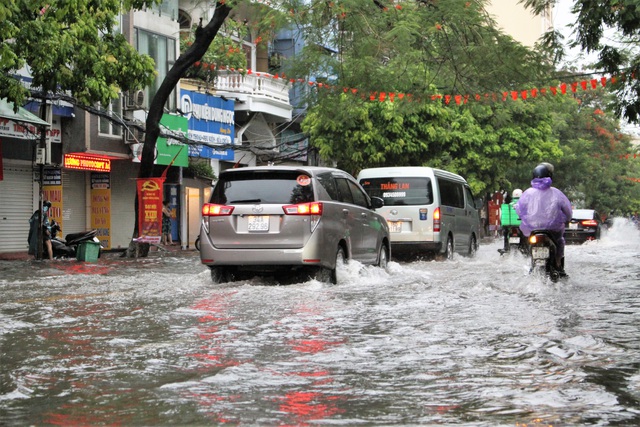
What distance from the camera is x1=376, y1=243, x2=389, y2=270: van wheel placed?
1495 cm

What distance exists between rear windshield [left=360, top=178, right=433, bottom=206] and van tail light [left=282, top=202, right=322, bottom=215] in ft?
25.2

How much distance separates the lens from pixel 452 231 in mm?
20594

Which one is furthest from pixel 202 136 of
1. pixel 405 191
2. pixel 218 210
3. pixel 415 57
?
pixel 218 210

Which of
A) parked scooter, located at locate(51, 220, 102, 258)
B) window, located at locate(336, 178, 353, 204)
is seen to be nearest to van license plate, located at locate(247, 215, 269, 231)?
window, located at locate(336, 178, 353, 204)

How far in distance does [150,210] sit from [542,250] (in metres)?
13.4

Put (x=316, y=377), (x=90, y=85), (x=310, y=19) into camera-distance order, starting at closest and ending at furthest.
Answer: (x=316, y=377) < (x=310, y=19) < (x=90, y=85)

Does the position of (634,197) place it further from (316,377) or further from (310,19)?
(316,377)

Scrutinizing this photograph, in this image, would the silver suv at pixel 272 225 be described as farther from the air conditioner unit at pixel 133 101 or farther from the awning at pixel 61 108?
the air conditioner unit at pixel 133 101

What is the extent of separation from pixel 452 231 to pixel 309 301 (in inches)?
424

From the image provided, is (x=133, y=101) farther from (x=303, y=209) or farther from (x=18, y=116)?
(x=303, y=209)

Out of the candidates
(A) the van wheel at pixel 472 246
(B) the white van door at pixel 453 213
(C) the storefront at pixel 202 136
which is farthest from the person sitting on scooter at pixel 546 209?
(C) the storefront at pixel 202 136

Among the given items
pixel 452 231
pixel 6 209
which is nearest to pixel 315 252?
pixel 452 231

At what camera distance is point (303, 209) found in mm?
11961

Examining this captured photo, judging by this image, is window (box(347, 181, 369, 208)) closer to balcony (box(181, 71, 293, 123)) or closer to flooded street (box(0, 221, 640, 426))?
flooded street (box(0, 221, 640, 426))
